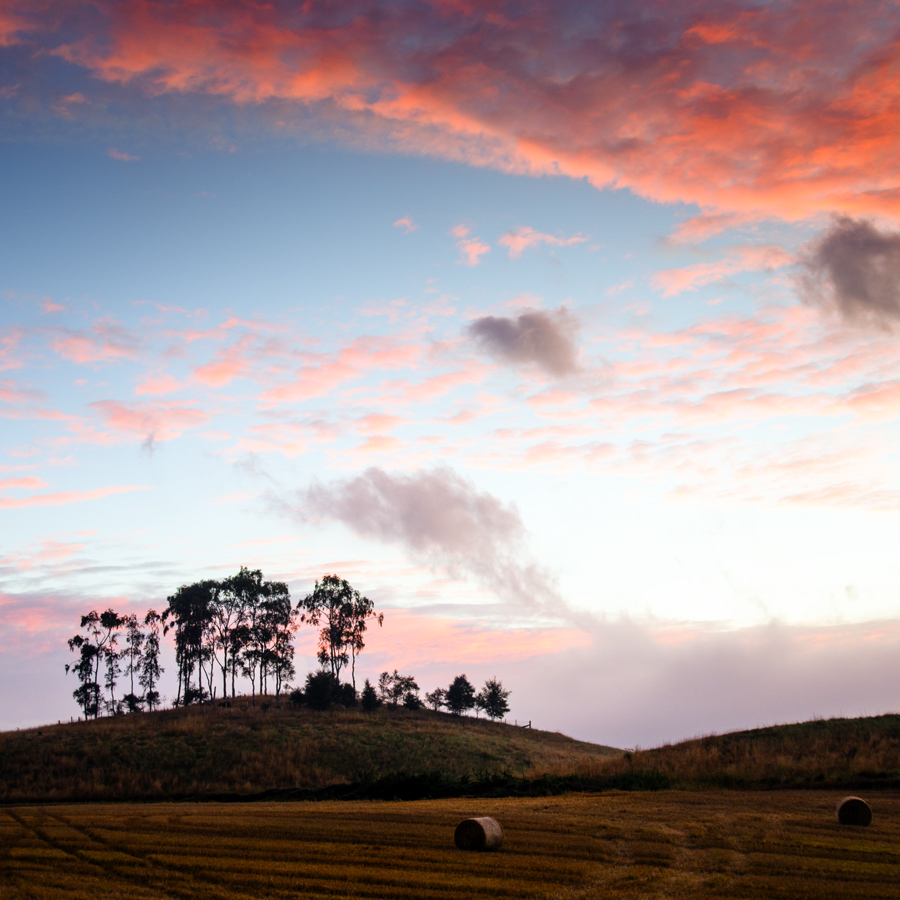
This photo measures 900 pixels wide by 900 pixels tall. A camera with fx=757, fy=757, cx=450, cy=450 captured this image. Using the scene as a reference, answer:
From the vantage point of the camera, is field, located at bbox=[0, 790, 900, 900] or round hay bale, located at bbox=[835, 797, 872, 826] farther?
round hay bale, located at bbox=[835, 797, 872, 826]

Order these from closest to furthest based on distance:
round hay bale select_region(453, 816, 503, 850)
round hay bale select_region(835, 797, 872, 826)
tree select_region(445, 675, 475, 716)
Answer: round hay bale select_region(453, 816, 503, 850), round hay bale select_region(835, 797, 872, 826), tree select_region(445, 675, 475, 716)

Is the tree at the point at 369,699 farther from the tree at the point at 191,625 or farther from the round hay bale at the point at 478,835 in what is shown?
the round hay bale at the point at 478,835

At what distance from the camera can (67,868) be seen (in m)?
12.5

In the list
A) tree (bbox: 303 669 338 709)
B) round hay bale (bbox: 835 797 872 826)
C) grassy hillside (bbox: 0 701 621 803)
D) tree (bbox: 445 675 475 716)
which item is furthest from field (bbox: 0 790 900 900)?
tree (bbox: 445 675 475 716)

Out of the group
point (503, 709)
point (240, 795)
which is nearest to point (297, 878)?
point (240, 795)

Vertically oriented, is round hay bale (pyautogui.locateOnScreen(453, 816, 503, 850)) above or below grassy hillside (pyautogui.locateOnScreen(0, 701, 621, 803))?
above

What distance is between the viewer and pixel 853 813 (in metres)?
16.8

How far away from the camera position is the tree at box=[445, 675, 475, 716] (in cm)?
8844

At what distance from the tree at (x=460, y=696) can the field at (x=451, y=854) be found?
7145 cm

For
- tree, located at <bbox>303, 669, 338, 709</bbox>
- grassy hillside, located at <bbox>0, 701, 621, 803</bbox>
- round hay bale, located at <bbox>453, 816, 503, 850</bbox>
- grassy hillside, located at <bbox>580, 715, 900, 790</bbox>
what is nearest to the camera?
round hay bale, located at <bbox>453, 816, 503, 850</bbox>

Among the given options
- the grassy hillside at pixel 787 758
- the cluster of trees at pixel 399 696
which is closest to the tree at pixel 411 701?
the cluster of trees at pixel 399 696

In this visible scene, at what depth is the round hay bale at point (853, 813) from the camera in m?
16.7

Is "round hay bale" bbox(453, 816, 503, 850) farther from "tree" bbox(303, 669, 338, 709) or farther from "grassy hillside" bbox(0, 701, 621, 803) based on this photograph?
"tree" bbox(303, 669, 338, 709)

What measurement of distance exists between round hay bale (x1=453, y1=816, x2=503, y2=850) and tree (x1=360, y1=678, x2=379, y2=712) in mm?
61211
